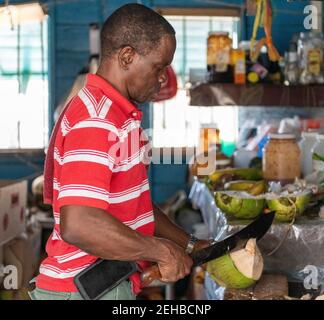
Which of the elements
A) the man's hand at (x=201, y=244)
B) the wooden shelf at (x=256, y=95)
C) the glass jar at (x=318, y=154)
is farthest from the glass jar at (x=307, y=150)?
the man's hand at (x=201, y=244)

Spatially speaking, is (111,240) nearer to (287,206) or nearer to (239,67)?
(287,206)

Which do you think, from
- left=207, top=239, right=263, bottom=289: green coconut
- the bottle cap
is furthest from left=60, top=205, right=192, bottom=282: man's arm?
the bottle cap

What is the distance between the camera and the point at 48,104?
3.51m

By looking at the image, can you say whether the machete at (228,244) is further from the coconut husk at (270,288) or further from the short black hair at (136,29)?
the short black hair at (136,29)

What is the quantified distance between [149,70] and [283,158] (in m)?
0.88

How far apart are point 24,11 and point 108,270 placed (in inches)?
65.0

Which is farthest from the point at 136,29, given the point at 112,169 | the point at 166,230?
the point at 166,230

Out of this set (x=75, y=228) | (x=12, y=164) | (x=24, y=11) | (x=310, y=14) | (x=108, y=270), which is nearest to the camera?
(x=75, y=228)

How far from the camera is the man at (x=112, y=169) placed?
42.3 inches

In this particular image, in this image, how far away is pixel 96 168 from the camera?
3.54 feet

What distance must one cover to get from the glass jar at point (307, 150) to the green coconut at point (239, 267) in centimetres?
71

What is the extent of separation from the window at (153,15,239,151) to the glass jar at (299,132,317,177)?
4.46 feet

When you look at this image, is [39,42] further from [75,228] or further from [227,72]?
[75,228]

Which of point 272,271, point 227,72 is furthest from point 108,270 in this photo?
point 227,72
